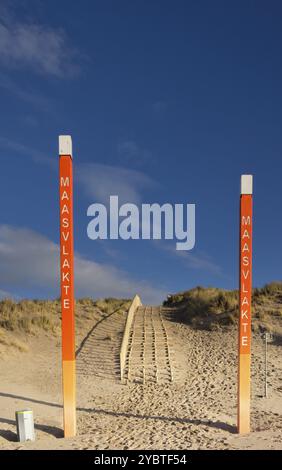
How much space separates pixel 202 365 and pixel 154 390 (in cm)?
428

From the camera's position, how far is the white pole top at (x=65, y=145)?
11523 mm

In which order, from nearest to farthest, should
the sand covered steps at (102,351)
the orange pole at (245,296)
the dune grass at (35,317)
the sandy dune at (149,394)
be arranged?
the sandy dune at (149,394) < the orange pole at (245,296) < the sand covered steps at (102,351) < the dune grass at (35,317)

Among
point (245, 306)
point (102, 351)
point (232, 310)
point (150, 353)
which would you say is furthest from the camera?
point (232, 310)

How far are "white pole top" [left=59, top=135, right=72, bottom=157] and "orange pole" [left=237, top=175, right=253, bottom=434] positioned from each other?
4.58m

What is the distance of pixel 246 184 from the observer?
1229cm

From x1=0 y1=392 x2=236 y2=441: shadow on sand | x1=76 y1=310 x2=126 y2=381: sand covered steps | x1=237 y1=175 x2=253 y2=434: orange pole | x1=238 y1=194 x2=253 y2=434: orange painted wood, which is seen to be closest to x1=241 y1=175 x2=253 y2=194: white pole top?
x1=237 y1=175 x2=253 y2=434: orange pole

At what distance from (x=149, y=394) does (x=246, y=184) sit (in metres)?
8.36

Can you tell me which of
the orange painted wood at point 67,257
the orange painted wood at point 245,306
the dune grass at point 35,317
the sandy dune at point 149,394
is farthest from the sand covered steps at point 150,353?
the orange painted wood at point 67,257

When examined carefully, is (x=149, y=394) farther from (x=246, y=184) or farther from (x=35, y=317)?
(x=35, y=317)

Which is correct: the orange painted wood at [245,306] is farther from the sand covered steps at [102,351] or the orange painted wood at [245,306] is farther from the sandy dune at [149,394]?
the sand covered steps at [102,351]

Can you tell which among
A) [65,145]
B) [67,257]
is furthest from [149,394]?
[65,145]

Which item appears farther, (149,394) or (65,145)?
(149,394)
